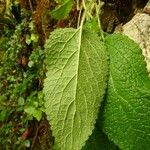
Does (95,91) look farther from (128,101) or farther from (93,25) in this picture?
(93,25)

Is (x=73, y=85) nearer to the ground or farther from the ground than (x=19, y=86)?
farther from the ground

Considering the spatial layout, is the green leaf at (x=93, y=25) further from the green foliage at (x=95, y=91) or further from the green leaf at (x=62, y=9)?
the green leaf at (x=62, y=9)

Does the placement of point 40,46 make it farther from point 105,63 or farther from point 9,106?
point 105,63

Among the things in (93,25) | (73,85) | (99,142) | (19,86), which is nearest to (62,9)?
(93,25)

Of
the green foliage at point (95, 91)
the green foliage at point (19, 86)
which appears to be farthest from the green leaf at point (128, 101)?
the green foliage at point (19, 86)

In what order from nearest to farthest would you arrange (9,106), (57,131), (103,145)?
(57,131) < (103,145) < (9,106)

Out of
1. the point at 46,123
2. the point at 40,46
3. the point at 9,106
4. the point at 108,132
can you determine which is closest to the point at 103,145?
the point at 108,132
